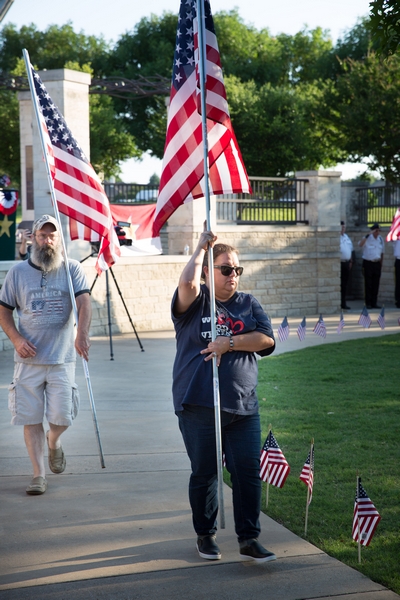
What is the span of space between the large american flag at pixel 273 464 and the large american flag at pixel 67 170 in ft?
10.7

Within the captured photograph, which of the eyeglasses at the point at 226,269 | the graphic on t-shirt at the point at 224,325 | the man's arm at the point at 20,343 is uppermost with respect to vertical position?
the eyeglasses at the point at 226,269

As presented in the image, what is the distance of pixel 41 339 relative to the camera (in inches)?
238

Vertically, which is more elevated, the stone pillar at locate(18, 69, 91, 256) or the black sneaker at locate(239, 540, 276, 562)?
the stone pillar at locate(18, 69, 91, 256)

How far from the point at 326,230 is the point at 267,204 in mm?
1745

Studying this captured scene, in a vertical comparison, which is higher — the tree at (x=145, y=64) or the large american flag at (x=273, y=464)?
the tree at (x=145, y=64)

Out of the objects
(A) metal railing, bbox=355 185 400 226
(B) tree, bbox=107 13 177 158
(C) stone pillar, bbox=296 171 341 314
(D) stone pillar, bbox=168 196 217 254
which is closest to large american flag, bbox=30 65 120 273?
(D) stone pillar, bbox=168 196 217 254

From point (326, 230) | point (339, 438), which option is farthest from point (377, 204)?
point (339, 438)

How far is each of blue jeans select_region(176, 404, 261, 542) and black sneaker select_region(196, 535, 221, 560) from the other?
3cm

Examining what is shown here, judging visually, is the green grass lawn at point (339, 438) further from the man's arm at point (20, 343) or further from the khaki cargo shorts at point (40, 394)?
the man's arm at point (20, 343)

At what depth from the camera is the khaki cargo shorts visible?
5984 mm

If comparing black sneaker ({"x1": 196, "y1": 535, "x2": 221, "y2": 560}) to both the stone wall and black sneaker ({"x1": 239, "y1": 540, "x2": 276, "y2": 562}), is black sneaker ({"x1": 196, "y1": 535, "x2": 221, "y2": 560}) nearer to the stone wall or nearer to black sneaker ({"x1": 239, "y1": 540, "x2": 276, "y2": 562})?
black sneaker ({"x1": 239, "y1": 540, "x2": 276, "y2": 562})

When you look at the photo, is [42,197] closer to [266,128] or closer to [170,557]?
[170,557]

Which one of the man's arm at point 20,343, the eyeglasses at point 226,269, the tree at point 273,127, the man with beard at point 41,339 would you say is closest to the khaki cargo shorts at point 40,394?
the man with beard at point 41,339

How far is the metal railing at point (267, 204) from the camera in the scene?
1964 centimetres
